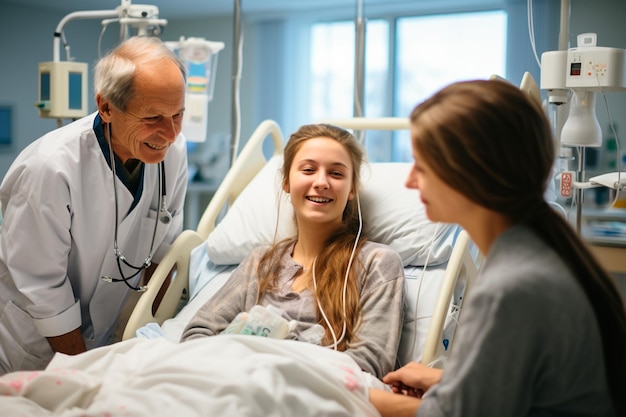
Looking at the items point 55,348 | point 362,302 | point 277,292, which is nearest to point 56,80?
point 55,348

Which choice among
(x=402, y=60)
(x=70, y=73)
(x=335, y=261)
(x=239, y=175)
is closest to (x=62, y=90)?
(x=70, y=73)

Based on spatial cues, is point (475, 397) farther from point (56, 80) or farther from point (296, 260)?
point (56, 80)

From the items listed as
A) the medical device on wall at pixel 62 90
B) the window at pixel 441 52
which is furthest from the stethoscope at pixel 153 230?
the window at pixel 441 52

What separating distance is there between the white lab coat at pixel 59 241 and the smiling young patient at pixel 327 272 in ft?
1.24

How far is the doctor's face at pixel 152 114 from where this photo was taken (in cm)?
195

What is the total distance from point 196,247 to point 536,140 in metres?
1.55

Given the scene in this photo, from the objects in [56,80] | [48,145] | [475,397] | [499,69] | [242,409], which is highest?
[499,69]

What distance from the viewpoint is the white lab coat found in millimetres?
1943

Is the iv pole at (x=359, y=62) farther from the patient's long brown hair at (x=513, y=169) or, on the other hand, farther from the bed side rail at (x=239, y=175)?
the patient's long brown hair at (x=513, y=169)

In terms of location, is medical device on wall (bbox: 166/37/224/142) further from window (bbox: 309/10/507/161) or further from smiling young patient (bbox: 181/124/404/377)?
window (bbox: 309/10/507/161)

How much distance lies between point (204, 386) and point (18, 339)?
0.96 meters

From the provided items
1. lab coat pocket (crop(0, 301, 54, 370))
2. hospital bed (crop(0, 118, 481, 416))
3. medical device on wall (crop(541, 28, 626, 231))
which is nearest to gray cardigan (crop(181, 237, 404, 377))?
hospital bed (crop(0, 118, 481, 416))

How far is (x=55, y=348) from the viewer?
2.04 m

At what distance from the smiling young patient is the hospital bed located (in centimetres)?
12
